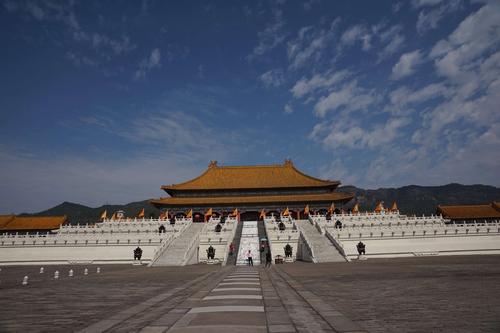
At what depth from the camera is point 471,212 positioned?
60.7 meters

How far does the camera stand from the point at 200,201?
61.7 m

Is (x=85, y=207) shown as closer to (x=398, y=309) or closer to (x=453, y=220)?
(x=453, y=220)

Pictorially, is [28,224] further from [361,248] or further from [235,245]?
[361,248]

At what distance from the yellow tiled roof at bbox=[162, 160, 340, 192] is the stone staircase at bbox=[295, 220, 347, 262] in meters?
23.5

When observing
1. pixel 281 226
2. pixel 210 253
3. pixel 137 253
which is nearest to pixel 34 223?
pixel 137 253

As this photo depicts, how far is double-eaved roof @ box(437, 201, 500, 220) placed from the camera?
194ft

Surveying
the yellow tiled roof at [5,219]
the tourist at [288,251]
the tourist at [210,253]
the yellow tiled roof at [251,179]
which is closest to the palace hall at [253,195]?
the yellow tiled roof at [251,179]

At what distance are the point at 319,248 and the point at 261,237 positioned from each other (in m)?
7.44

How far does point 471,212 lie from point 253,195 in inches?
1391

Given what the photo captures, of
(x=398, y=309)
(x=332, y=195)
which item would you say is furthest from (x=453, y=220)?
(x=398, y=309)

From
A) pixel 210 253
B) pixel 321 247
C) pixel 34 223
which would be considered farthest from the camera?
pixel 34 223

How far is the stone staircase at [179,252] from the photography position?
3177 centimetres

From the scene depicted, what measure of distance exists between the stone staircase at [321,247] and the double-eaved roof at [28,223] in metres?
44.2

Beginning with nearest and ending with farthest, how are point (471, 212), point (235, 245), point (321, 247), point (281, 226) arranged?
point (321, 247)
point (235, 245)
point (281, 226)
point (471, 212)
